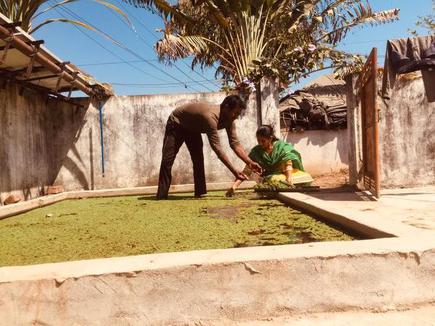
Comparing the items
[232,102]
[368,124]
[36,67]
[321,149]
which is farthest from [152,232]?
[321,149]

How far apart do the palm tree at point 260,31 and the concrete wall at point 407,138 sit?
9.34ft

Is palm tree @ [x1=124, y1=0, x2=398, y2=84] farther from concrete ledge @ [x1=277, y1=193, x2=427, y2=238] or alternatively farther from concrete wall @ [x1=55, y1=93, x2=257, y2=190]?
concrete ledge @ [x1=277, y1=193, x2=427, y2=238]

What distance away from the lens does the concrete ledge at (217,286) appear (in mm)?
1503

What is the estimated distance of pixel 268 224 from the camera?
2.95 metres

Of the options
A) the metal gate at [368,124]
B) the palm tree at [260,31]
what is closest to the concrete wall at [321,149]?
the palm tree at [260,31]

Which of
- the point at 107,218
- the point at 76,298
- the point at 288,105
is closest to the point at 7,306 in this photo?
the point at 76,298

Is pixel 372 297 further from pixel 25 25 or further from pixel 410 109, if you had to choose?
pixel 25 25

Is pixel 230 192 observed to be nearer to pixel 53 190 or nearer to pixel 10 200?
pixel 10 200

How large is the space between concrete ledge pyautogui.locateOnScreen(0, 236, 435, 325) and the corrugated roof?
12.2 feet

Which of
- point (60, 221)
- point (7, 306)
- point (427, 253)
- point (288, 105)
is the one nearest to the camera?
point (7, 306)

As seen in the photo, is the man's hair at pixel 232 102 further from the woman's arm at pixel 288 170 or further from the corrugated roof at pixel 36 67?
the corrugated roof at pixel 36 67

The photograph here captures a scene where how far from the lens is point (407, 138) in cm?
546

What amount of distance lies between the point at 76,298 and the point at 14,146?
5.25 metres

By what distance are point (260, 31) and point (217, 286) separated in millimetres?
10255
